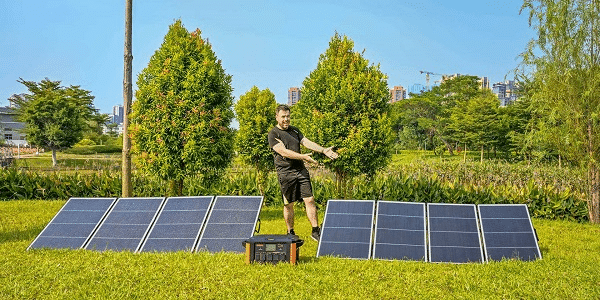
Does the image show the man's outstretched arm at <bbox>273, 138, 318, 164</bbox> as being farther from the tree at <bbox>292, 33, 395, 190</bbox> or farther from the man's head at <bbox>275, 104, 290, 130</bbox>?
the tree at <bbox>292, 33, 395, 190</bbox>

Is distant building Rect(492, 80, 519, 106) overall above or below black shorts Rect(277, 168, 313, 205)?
above

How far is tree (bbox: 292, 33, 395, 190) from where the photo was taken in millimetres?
11961

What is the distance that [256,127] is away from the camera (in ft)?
48.3

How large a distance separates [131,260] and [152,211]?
1.29 meters

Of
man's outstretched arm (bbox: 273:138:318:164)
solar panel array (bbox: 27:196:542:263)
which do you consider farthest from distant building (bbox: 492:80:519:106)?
man's outstretched arm (bbox: 273:138:318:164)

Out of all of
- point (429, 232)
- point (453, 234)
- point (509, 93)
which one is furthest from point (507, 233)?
point (509, 93)

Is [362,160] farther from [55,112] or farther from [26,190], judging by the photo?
[55,112]

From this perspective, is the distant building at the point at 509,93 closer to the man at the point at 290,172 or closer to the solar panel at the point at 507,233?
the solar panel at the point at 507,233

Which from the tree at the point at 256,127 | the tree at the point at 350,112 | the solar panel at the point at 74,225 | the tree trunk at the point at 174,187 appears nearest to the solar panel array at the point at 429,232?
the solar panel at the point at 74,225

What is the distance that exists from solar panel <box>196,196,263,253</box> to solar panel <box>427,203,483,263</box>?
2.63m

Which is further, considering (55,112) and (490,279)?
(55,112)

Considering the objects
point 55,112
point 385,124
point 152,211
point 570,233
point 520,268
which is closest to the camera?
point 520,268

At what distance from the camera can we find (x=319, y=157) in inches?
480

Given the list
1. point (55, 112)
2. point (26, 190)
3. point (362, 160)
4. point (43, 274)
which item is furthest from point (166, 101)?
point (55, 112)
